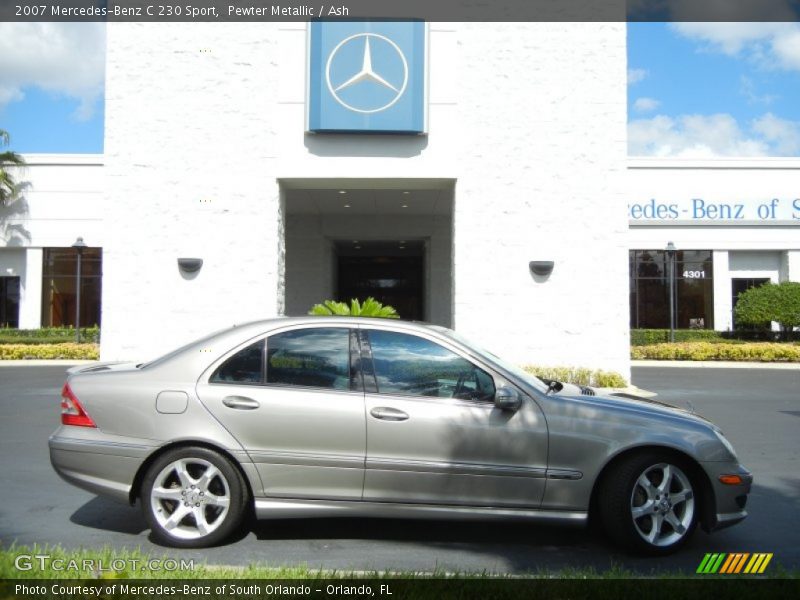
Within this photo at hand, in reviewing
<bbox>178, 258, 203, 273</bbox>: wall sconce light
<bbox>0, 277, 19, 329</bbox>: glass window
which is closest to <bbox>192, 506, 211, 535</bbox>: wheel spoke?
<bbox>178, 258, 203, 273</bbox>: wall sconce light

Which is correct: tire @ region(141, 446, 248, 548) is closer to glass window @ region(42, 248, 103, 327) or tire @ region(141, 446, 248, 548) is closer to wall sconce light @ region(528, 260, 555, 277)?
wall sconce light @ region(528, 260, 555, 277)

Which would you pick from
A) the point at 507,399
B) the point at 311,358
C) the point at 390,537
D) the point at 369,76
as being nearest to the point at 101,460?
the point at 311,358

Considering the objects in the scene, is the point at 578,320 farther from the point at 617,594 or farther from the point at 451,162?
the point at 617,594

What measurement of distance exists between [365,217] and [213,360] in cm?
1632

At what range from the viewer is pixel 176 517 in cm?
483

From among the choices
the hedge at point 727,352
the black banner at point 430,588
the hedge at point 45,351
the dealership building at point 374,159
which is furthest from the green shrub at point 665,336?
the black banner at point 430,588

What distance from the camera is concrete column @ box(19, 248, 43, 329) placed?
29922 millimetres

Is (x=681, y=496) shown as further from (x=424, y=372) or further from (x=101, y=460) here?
(x=101, y=460)

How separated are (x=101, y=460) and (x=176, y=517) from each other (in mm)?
636

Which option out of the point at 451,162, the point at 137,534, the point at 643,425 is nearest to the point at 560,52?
the point at 451,162

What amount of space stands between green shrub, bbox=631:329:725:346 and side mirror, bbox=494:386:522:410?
2400 centimetres

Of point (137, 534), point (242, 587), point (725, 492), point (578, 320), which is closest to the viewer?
point (242, 587)

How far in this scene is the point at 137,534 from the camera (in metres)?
5.21

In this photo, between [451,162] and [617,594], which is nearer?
[617,594]
